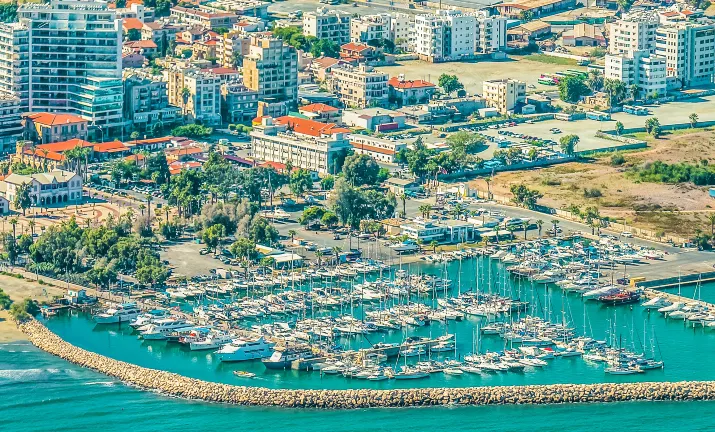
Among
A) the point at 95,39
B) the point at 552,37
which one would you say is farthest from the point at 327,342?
the point at 552,37

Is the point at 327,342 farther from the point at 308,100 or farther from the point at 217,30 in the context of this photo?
the point at 217,30

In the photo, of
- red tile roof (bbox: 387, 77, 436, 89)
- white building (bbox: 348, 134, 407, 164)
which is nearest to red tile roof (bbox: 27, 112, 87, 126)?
white building (bbox: 348, 134, 407, 164)

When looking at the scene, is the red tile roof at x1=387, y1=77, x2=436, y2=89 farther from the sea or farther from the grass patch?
the sea

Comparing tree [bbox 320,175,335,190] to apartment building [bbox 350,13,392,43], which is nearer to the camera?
tree [bbox 320,175,335,190]

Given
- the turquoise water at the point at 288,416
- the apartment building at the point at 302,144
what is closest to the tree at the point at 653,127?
the apartment building at the point at 302,144

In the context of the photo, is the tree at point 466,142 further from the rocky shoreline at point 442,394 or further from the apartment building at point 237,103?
the rocky shoreline at point 442,394

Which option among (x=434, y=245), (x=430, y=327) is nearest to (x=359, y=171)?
(x=434, y=245)
